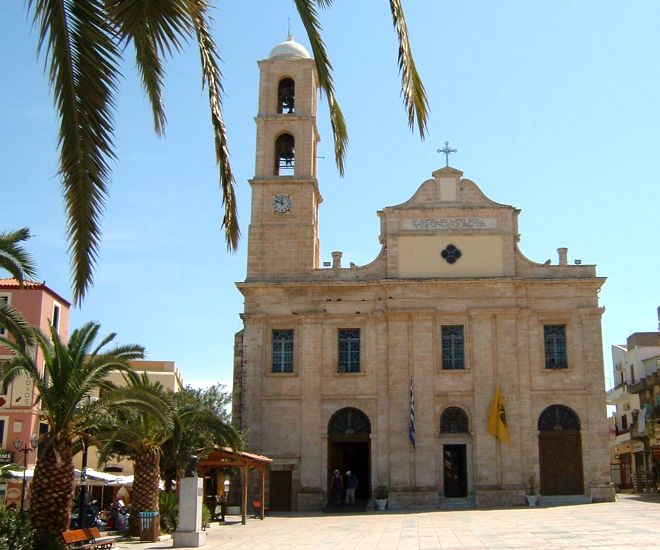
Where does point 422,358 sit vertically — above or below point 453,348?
below

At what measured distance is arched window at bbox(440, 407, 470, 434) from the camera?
102 ft

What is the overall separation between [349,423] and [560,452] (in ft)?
25.5

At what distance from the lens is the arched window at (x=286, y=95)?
34656 mm

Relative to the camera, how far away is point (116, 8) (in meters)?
5.36

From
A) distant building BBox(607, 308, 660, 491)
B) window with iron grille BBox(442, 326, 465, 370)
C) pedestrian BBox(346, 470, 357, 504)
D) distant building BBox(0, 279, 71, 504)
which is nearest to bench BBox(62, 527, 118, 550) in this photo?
distant building BBox(0, 279, 71, 504)

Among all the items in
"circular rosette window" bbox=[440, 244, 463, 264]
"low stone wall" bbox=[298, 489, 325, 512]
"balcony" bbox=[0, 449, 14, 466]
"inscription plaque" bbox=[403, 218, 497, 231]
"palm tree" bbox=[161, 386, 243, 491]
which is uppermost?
"inscription plaque" bbox=[403, 218, 497, 231]

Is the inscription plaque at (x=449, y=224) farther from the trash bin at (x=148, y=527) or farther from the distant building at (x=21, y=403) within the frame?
the trash bin at (x=148, y=527)

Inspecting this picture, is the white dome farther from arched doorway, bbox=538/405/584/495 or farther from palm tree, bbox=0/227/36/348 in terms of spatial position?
palm tree, bbox=0/227/36/348

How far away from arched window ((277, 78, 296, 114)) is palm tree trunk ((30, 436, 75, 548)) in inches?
860

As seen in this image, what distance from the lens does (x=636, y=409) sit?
152 feet

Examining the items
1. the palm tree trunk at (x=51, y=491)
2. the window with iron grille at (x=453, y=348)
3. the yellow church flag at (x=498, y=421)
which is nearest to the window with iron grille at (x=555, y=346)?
the yellow church flag at (x=498, y=421)

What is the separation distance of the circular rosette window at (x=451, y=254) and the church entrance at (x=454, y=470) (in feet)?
23.0

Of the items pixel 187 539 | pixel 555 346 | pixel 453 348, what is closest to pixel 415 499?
pixel 453 348

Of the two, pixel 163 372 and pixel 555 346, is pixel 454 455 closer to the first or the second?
pixel 555 346
